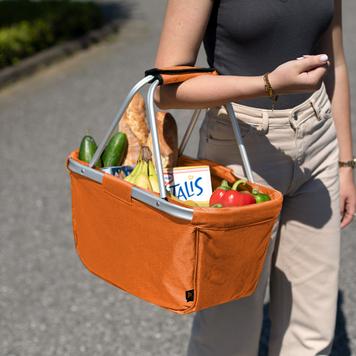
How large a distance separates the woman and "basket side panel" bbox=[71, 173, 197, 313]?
316 mm

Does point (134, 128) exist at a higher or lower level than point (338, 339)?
higher

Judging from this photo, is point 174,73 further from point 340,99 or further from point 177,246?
point 340,99

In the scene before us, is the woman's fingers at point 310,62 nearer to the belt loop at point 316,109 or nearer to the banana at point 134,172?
the belt loop at point 316,109

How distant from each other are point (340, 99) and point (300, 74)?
65cm

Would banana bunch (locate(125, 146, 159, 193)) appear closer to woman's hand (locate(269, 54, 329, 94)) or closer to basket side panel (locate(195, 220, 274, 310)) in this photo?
basket side panel (locate(195, 220, 274, 310))

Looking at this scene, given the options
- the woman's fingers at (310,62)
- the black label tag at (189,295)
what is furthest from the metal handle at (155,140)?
the woman's fingers at (310,62)

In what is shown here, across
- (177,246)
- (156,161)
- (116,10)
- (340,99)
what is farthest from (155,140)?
(116,10)

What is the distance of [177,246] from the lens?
1.97 metres

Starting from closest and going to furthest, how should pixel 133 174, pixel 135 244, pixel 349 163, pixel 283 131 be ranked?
1. pixel 135 244
2. pixel 133 174
3. pixel 283 131
4. pixel 349 163

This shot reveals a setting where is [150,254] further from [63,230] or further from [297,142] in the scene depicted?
[63,230]

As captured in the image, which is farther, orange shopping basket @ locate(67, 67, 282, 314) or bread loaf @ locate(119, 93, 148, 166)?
bread loaf @ locate(119, 93, 148, 166)

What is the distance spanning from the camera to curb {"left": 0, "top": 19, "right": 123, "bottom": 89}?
8.42 metres

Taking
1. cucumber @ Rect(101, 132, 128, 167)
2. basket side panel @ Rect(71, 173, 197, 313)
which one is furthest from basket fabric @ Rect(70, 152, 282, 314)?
cucumber @ Rect(101, 132, 128, 167)

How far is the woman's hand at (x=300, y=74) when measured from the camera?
198 cm
